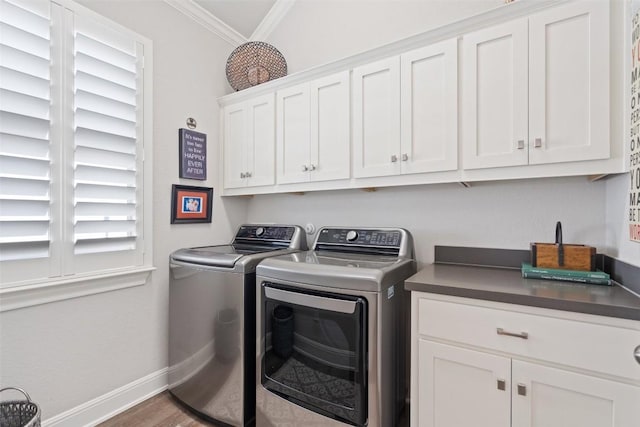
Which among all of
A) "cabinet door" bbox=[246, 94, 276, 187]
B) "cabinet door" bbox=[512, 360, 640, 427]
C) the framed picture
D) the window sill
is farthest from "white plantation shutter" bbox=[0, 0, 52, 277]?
"cabinet door" bbox=[512, 360, 640, 427]

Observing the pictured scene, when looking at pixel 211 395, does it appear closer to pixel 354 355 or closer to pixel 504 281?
pixel 354 355

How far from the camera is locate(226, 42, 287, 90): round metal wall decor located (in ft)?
7.34

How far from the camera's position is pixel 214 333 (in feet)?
5.60

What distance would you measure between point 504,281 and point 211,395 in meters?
1.66

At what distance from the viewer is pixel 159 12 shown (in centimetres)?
202

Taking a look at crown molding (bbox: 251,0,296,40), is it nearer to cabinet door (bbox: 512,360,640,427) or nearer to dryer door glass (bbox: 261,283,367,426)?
dryer door glass (bbox: 261,283,367,426)

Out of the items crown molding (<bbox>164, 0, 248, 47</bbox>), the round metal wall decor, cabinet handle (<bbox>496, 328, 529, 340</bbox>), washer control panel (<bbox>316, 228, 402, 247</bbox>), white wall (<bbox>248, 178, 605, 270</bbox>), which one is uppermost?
crown molding (<bbox>164, 0, 248, 47</bbox>)

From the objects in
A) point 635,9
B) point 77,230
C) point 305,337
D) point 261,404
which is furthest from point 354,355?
point 635,9

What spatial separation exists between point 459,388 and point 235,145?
2.08 m

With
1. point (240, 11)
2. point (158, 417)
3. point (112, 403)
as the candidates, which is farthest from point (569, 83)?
point (112, 403)

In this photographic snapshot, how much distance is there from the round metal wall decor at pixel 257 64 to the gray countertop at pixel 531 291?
71.4 inches

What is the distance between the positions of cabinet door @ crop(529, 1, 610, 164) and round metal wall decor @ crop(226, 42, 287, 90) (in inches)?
63.5

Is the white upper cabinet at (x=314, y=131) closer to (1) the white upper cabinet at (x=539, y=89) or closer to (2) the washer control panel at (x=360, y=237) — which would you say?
(2) the washer control panel at (x=360, y=237)

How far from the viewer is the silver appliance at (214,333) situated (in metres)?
1.61
